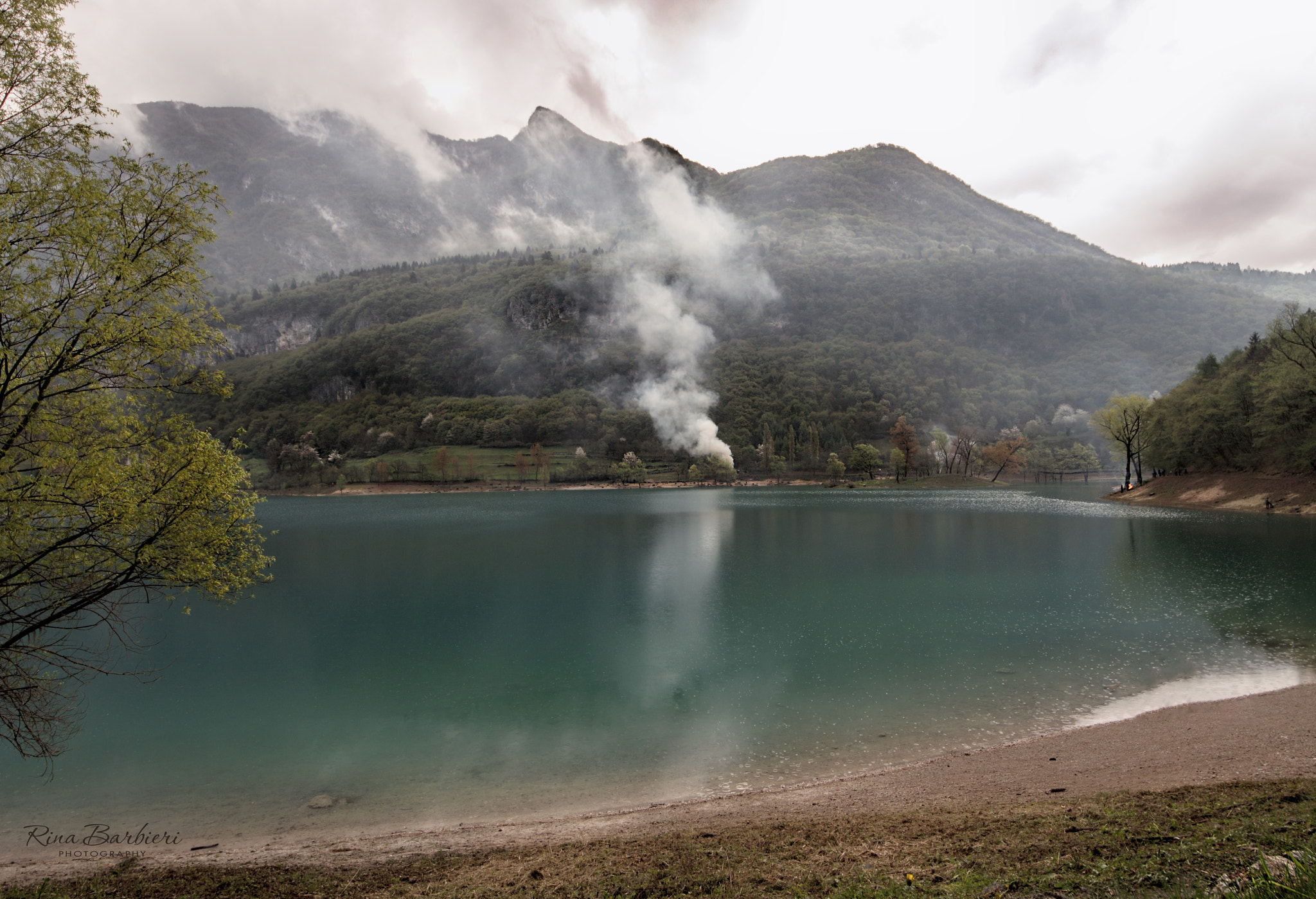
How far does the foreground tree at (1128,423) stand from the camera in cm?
8388

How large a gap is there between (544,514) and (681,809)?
83.5 metres

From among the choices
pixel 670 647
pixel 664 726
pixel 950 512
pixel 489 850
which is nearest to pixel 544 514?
pixel 950 512

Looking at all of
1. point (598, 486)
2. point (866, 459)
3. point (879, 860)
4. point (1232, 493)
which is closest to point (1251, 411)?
point (1232, 493)

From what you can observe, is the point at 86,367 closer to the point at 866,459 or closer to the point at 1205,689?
the point at 1205,689

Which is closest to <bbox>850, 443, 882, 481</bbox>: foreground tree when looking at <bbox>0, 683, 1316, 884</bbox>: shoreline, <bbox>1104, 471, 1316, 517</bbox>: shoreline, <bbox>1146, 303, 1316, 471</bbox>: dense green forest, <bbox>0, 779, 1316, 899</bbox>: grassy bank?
<bbox>1104, 471, 1316, 517</bbox>: shoreline

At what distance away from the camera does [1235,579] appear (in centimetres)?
3109

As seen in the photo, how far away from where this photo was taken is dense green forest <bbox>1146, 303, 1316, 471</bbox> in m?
54.1

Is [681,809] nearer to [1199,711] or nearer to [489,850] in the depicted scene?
[489,850]

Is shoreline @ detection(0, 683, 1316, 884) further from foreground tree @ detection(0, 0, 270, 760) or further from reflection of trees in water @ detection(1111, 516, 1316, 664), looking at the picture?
reflection of trees in water @ detection(1111, 516, 1316, 664)

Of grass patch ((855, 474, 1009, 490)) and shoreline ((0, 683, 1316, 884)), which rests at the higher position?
shoreline ((0, 683, 1316, 884))

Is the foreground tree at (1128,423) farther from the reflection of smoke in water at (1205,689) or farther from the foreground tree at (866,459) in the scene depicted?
the reflection of smoke in water at (1205,689)

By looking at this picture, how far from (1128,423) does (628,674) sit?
9596cm

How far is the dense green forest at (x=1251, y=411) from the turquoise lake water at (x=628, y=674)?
16626 mm

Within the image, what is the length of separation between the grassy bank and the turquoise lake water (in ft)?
11.1
